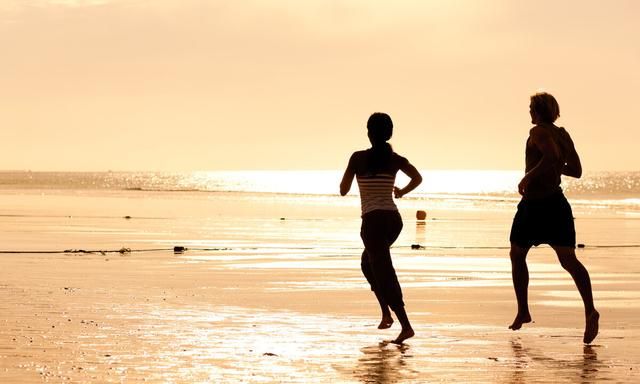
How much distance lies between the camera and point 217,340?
361 inches

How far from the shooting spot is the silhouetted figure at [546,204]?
31.6ft

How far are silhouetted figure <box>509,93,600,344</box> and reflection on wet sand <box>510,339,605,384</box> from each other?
0.83 m

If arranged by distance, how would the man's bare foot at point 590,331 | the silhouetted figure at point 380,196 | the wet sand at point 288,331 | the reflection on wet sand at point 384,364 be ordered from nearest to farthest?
the reflection on wet sand at point 384,364, the wet sand at point 288,331, the man's bare foot at point 590,331, the silhouetted figure at point 380,196

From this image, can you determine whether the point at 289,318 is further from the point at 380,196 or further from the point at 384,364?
the point at 384,364

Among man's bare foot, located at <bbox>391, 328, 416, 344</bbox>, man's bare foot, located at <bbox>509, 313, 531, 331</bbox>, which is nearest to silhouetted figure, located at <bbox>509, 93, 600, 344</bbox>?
man's bare foot, located at <bbox>509, 313, 531, 331</bbox>

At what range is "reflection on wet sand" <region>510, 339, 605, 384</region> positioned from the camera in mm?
7660

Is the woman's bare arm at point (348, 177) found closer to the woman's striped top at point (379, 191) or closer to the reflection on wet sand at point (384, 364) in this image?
the woman's striped top at point (379, 191)

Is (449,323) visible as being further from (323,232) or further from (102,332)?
(323,232)

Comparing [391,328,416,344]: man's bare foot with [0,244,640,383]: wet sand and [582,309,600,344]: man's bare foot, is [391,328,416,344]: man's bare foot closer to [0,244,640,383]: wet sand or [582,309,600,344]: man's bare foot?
[0,244,640,383]: wet sand

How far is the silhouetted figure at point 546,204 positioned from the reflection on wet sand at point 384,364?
145cm

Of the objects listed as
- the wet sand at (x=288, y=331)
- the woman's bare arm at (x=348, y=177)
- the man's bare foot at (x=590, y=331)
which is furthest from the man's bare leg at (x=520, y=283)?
the woman's bare arm at (x=348, y=177)

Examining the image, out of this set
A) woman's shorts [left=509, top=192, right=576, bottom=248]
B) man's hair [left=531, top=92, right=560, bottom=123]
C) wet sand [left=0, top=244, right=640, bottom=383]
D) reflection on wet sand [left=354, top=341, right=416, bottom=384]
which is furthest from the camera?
man's hair [left=531, top=92, right=560, bottom=123]

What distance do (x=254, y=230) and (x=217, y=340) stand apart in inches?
849

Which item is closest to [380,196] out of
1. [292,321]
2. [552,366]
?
[292,321]
